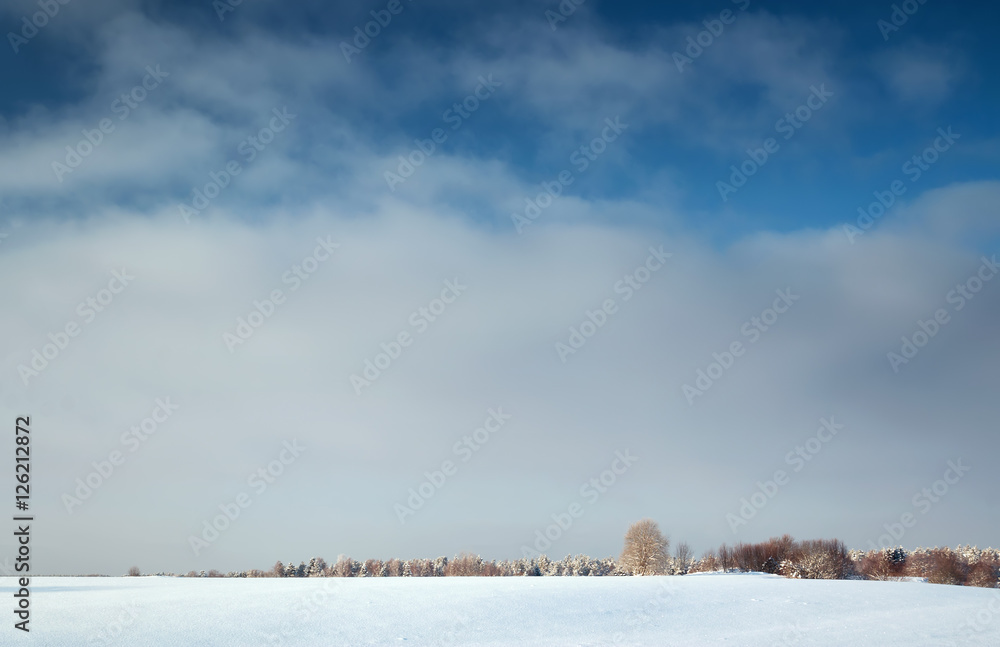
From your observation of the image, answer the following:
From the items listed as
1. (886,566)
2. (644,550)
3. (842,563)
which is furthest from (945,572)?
(644,550)

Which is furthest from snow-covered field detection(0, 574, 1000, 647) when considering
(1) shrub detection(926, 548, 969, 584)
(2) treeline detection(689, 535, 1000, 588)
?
(1) shrub detection(926, 548, 969, 584)

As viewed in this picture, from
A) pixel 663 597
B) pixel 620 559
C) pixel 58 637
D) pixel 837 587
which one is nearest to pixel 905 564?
pixel 620 559

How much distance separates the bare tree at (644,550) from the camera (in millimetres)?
80500

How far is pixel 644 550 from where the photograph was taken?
81500mm

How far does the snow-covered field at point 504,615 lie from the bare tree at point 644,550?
3523 cm

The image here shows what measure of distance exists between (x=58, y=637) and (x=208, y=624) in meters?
6.04

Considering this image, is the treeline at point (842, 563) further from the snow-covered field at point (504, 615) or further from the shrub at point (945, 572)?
the snow-covered field at point (504, 615)

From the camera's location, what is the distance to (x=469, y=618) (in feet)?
113

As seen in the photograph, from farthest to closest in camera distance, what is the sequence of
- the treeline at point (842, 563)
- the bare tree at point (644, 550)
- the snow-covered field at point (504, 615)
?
the treeline at point (842, 563) → the bare tree at point (644, 550) → the snow-covered field at point (504, 615)

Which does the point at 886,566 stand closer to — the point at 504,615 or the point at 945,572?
the point at 945,572

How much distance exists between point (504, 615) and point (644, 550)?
2014 inches

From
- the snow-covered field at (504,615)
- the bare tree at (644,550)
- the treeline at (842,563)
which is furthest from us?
the treeline at (842,563)

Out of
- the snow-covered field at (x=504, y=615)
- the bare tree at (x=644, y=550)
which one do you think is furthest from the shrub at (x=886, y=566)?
the snow-covered field at (x=504, y=615)

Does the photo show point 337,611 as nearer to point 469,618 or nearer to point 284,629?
point 284,629
